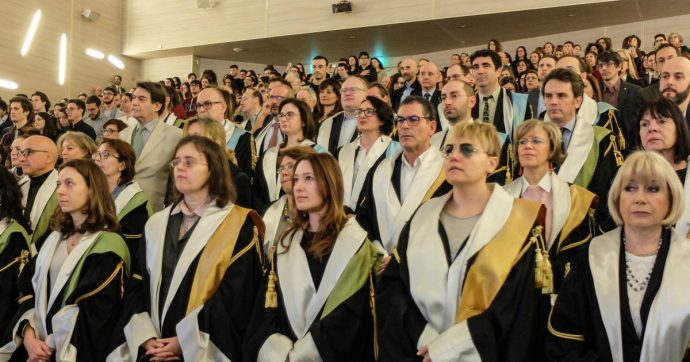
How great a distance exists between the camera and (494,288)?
113 inches

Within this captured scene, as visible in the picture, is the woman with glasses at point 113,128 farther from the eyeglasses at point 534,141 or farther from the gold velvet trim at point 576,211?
the gold velvet trim at point 576,211

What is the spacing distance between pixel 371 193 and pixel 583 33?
1105 centimetres

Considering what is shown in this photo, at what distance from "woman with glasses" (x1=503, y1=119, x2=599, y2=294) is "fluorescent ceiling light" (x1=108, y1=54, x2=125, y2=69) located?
51.6 ft

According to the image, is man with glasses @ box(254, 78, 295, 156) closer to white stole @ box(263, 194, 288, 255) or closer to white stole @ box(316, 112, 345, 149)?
white stole @ box(316, 112, 345, 149)

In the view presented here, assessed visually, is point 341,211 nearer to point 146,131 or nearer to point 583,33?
point 146,131

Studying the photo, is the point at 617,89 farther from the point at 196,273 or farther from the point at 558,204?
the point at 196,273

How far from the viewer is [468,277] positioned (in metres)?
2.89

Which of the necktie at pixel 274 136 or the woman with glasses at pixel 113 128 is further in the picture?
the woman with glasses at pixel 113 128

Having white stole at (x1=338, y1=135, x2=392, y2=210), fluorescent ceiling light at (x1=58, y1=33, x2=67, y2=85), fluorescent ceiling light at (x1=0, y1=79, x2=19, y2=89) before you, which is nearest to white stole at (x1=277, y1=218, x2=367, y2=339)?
white stole at (x1=338, y1=135, x2=392, y2=210)

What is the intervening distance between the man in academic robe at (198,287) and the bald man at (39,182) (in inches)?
71.1

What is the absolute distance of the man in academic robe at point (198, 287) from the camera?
3.38 m

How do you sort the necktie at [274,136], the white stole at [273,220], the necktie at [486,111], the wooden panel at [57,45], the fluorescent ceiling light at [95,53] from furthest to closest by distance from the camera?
1. the fluorescent ceiling light at [95,53]
2. the wooden panel at [57,45]
3. the necktie at [274,136]
4. the necktie at [486,111]
5. the white stole at [273,220]

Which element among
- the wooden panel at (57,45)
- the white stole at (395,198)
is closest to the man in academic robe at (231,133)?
the white stole at (395,198)

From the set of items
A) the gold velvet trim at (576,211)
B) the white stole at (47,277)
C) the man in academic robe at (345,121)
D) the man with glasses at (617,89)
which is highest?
the man with glasses at (617,89)
